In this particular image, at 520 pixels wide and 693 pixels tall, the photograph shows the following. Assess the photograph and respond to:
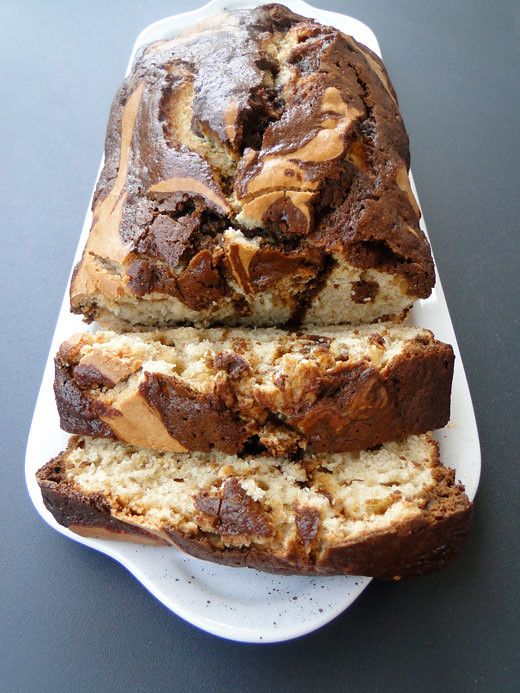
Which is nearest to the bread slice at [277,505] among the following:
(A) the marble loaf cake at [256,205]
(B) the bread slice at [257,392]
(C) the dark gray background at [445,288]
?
(B) the bread slice at [257,392]

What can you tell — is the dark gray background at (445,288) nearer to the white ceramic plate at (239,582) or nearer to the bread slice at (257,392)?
the white ceramic plate at (239,582)

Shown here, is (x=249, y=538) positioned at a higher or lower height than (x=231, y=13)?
lower

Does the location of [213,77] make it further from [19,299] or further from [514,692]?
[514,692]

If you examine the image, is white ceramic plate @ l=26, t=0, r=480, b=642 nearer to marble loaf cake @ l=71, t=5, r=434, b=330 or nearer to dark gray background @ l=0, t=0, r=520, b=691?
dark gray background @ l=0, t=0, r=520, b=691

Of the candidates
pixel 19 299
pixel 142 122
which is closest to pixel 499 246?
pixel 142 122

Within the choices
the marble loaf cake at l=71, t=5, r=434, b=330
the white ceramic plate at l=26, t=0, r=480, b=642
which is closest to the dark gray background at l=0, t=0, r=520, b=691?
the white ceramic plate at l=26, t=0, r=480, b=642

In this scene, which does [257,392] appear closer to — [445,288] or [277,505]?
[277,505]

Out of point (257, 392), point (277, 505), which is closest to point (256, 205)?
point (257, 392)
